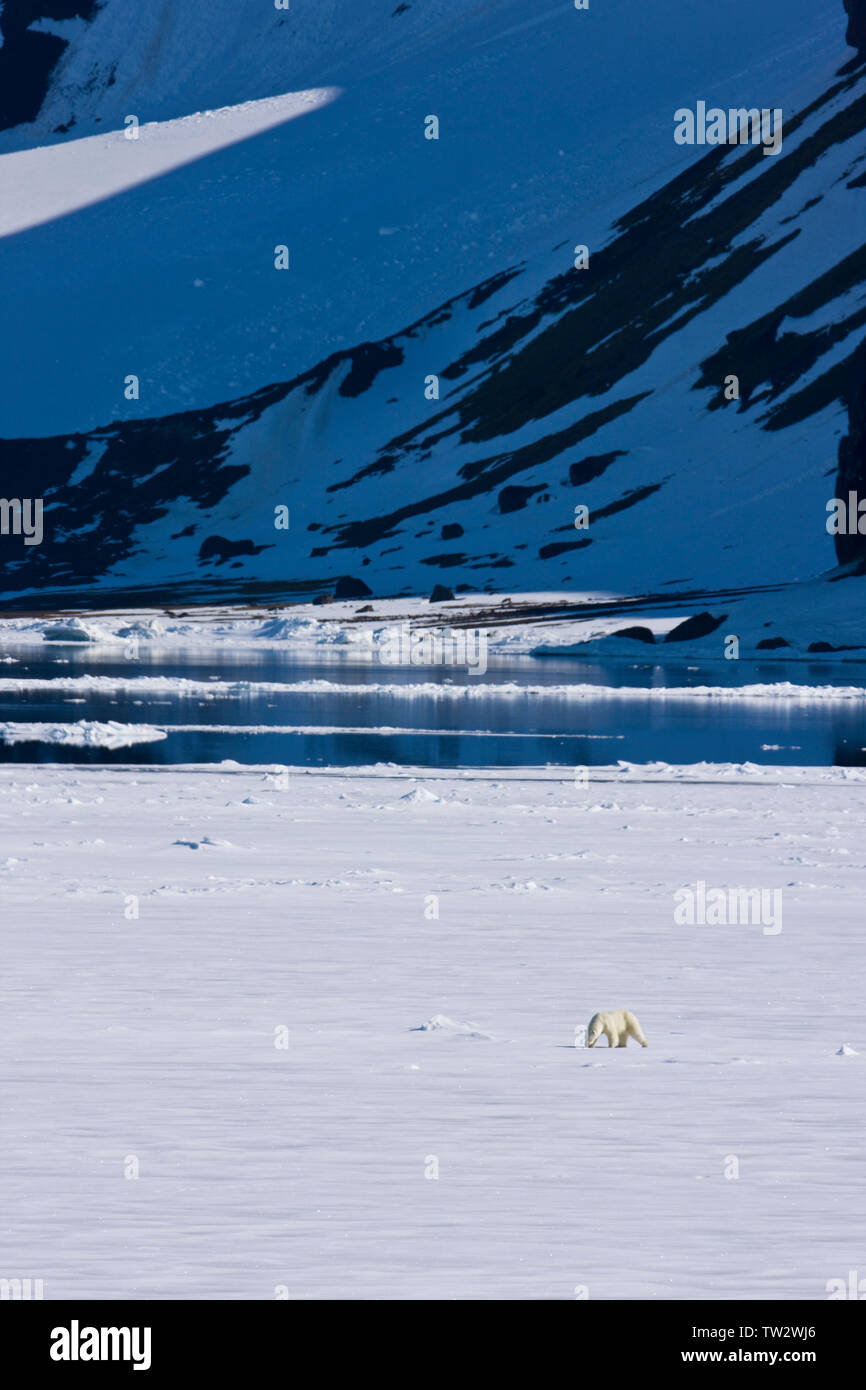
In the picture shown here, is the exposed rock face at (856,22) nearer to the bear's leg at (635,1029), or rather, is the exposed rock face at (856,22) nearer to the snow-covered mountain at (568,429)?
the snow-covered mountain at (568,429)

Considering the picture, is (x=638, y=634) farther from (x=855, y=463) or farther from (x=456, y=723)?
(x=456, y=723)

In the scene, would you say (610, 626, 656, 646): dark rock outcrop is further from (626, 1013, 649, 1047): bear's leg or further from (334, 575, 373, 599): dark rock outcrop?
(626, 1013, 649, 1047): bear's leg

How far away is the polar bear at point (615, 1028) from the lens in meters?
12.5

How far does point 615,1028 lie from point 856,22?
17142 cm

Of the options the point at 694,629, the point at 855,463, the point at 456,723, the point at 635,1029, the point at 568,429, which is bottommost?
the point at 635,1029

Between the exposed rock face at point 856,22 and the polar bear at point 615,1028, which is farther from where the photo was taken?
the exposed rock face at point 856,22

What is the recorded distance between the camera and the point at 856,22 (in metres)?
169

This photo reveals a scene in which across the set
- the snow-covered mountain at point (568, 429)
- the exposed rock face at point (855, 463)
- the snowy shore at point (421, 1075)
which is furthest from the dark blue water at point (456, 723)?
the snow-covered mountain at point (568, 429)

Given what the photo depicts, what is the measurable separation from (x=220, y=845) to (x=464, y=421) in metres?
147

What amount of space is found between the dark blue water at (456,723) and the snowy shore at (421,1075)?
14.5 m

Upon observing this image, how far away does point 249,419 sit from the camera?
193 meters

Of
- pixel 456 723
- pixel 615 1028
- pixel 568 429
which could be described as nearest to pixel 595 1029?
pixel 615 1028
